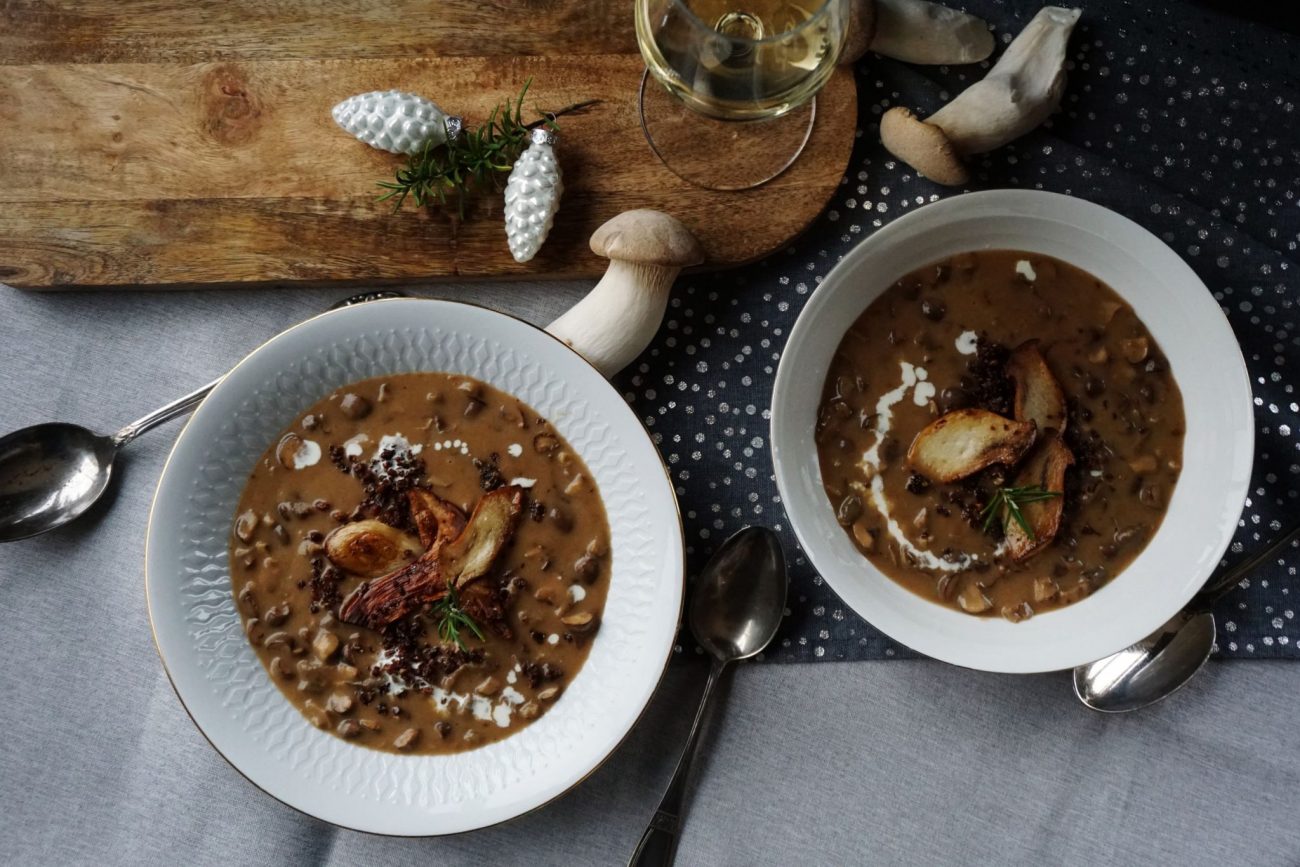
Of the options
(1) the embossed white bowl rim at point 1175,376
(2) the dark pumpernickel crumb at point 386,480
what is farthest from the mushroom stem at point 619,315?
(2) the dark pumpernickel crumb at point 386,480

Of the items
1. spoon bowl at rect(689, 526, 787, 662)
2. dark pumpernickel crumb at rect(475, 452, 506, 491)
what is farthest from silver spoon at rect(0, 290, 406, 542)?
spoon bowl at rect(689, 526, 787, 662)

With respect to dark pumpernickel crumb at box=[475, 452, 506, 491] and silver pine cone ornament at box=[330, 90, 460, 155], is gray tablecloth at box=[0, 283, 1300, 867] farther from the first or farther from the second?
silver pine cone ornament at box=[330, 90, 460, 155]

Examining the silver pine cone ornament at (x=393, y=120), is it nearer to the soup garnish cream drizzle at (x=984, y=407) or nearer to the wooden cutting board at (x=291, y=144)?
the wooden cutting board at (x=291, y=144)

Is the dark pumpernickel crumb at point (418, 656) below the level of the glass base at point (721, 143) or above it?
below

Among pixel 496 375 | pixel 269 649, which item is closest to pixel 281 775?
pixel 269 649

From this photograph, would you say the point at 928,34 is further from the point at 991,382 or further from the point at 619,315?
the point at 619,315
